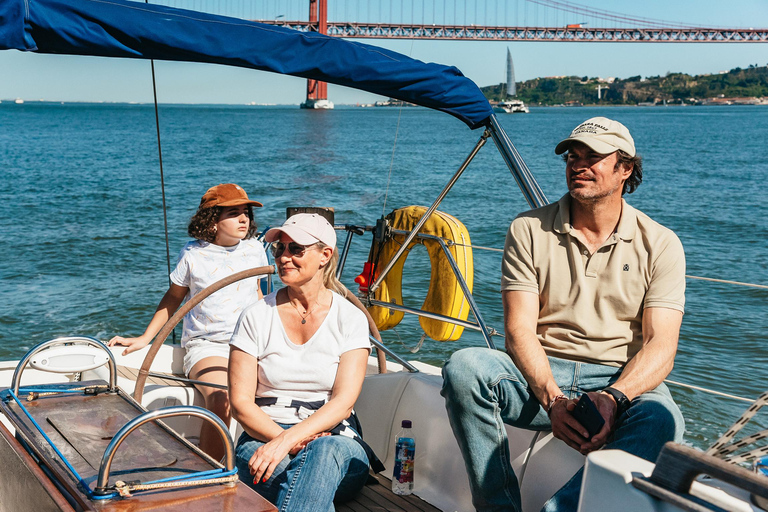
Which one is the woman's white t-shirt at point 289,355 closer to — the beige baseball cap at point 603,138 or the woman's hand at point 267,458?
the woman's hand at point 267,458

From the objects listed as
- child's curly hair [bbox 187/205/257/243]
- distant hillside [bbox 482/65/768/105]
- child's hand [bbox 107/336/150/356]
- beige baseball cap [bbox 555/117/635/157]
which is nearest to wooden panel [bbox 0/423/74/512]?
child's hand [bbox 107/336/150/356]

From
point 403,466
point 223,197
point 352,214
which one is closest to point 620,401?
point 403,466

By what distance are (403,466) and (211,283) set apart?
1.03 m

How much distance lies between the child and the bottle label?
74cm

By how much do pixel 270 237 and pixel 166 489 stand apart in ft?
2.64

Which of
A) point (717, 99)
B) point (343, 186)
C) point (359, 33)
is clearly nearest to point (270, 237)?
point (343, 186)

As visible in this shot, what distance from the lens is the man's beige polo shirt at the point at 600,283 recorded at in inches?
82.2

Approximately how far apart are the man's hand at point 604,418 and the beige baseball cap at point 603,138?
667 mm

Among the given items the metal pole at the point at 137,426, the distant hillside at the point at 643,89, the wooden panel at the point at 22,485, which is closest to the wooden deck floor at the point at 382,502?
the metal pole at the point at 137,426

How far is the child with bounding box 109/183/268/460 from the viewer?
2.86 m

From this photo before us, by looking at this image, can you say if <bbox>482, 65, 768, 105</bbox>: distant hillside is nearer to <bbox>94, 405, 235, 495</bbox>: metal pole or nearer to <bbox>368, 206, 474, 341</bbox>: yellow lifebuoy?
<bbox>368, 206, 474, 341</bbox>: yellow lifebuoy

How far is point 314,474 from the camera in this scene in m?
1.87

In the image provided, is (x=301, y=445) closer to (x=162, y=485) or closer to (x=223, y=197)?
(x=162, y=485)

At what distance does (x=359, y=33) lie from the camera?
5241 cm
